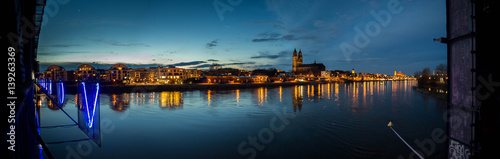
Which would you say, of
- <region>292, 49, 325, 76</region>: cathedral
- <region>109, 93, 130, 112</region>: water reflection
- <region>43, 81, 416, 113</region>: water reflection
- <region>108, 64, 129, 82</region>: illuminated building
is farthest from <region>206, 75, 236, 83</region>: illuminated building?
<region>292, 49, 325, 76</region>: cathedral

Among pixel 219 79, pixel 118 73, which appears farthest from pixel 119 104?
pixel 118 73

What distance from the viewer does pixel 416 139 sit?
11.2 m

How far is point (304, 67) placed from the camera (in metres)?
162

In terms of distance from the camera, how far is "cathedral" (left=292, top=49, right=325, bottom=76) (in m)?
152

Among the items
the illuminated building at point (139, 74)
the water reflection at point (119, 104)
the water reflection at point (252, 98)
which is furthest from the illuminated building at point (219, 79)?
the water reflection at point (119, 104)

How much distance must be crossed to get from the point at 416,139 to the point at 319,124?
5.23 metres

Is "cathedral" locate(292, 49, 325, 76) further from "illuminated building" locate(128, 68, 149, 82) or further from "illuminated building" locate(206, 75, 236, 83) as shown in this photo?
"illuminated building" locate(128, 68, 149, 82)

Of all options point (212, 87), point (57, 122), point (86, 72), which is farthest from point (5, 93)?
point (86, 72)

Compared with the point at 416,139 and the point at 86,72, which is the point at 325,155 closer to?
the point at 416,139

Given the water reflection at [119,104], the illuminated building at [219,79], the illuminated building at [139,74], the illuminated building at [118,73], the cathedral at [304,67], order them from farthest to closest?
the cathedral at [304,67], the illuminated building at [139,74], the illuminated building at [118,73], the illuminated building at [219,79], the water reflection at [119,104]

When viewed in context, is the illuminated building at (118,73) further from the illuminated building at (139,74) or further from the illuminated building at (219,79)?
the illuminated building at (219,79)

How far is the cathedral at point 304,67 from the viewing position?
151650 mm

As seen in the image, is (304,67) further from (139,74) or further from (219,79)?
(139,74)

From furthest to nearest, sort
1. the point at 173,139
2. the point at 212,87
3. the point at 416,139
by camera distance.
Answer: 1. the point at 212,87
2. the point at 173,139
3. the point at 416,139
